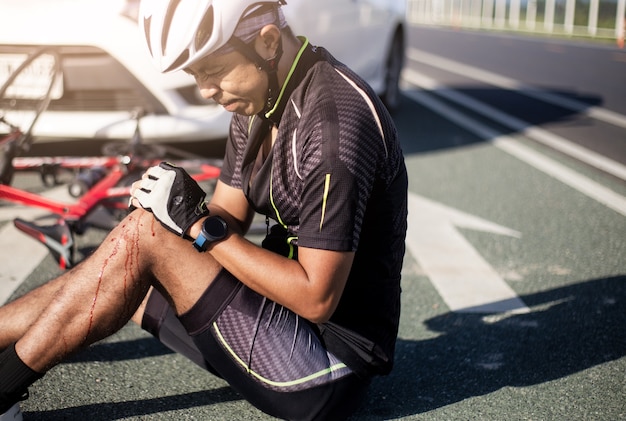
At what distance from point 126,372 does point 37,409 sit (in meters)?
0.41

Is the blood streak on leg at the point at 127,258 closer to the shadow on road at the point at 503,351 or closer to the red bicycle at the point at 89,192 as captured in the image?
the shadow on road at the point at 503,351

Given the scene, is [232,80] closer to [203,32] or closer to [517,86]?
[203,32]

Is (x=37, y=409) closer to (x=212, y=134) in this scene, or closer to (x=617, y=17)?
(x=212, y=134)

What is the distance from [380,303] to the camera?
8.75 ft

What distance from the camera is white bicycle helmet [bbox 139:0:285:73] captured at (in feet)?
8.04

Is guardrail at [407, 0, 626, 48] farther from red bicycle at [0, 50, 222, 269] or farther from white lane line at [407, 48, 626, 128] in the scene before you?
red bicycle at [0, 50, 222, 269]

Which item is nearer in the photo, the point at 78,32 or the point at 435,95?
the point at 78,32

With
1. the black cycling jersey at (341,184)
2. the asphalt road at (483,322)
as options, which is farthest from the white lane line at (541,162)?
the black cycling jersey at (341,184)

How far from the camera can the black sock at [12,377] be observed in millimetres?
2436

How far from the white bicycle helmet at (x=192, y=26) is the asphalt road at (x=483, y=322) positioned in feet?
4.19

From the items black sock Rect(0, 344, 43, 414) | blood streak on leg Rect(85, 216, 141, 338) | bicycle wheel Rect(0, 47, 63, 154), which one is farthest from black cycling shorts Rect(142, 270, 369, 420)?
bicycle wheel Rect(0, 47, 63, 154)

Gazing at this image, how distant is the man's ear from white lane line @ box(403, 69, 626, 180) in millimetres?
4494

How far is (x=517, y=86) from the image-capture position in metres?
12.1

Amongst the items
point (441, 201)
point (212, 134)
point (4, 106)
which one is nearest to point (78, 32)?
point (4, 106)
